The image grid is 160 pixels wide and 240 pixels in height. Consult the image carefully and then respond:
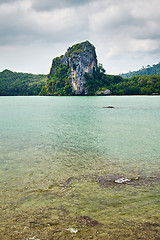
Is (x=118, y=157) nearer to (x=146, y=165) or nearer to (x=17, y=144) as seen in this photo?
(x=146, y=165)

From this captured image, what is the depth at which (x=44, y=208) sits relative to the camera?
7.46m

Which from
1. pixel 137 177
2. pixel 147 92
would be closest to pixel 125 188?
pixel 137 177

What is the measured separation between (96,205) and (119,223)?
1.37 metres

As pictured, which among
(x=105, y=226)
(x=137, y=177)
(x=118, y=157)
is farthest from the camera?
(x=118, y=157)

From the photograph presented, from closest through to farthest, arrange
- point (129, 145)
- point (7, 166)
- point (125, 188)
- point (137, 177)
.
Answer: point (125, 188)
point (137, 177)
point (7, 166)
point (129, 145)

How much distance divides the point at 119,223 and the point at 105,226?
0.49 metres

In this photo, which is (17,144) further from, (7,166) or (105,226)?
(105,226)

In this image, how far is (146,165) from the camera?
12.6 metres

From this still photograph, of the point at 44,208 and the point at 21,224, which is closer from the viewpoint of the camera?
the point at 21,224

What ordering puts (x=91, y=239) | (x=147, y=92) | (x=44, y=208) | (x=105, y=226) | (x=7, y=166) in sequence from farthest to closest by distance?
(x=147, y=92) < (x=7, y=166) < (x=44, y=208) < (x=105, y=226) < (x=91, y=239)

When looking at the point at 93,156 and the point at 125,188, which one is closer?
the point at 125,188

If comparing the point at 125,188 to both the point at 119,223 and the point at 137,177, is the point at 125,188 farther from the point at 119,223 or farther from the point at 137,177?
A: the point at 119,223

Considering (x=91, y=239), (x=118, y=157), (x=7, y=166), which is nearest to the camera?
(x=91, y=239)

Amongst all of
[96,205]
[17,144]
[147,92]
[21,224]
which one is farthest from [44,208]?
[147,92]
